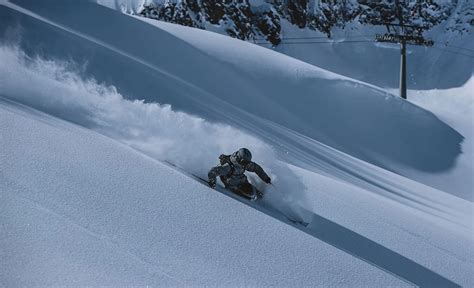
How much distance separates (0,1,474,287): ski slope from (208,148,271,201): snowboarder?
288mm

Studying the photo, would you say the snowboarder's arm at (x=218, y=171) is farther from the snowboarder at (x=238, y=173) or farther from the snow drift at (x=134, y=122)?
the snow drift at (x=134, y=122)

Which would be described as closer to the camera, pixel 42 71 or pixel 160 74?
pixel 42 71

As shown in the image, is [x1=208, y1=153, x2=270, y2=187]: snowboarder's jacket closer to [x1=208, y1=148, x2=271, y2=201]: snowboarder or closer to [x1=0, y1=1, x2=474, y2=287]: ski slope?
[x1=208, y1=148, x2=271, y2=201]: snowboarder

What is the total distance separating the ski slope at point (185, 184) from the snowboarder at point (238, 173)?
→ 0.29 m

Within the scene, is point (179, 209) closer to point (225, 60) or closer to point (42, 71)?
point (42, 71)

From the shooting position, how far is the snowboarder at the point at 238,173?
6.42 metres

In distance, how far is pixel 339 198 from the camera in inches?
294

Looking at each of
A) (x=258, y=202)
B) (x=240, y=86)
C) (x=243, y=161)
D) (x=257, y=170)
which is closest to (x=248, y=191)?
(x=258, y=202)

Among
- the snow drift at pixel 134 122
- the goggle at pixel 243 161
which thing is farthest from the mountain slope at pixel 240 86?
the goggle at pixel 243 161

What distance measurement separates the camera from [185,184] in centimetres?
623

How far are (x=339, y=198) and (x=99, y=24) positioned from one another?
1440 cm

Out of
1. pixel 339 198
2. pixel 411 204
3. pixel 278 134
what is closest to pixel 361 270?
pixel 339 198

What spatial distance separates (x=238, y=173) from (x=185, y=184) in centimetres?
89

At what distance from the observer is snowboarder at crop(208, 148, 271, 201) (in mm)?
6422
